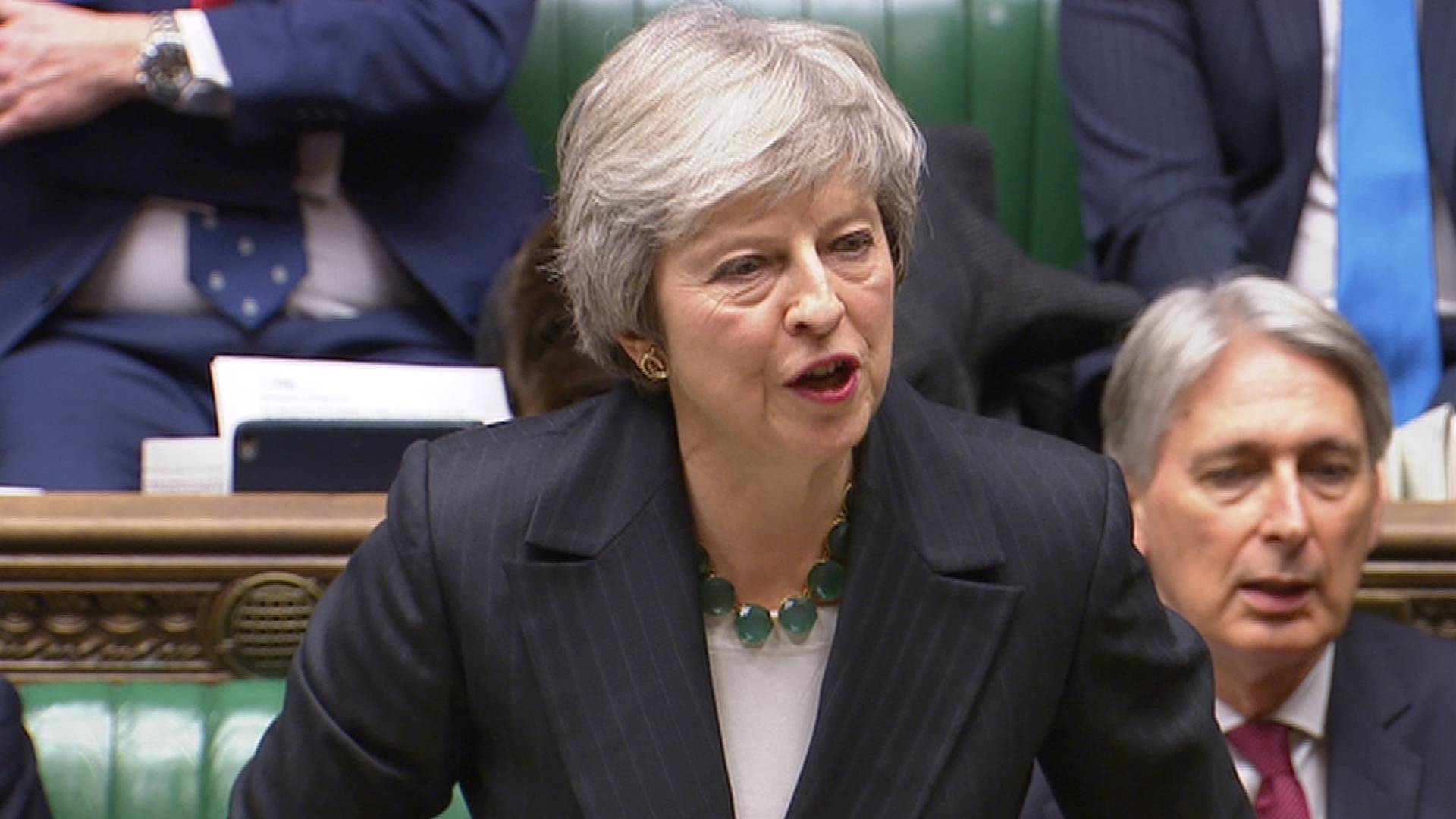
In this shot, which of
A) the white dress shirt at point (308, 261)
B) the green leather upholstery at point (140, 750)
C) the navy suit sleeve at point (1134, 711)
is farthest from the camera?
the white dress shirt at point (308, 261)

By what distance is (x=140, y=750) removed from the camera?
201 centimetres

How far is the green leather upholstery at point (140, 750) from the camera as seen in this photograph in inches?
78.5

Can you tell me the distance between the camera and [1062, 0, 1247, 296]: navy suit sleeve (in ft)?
8.10

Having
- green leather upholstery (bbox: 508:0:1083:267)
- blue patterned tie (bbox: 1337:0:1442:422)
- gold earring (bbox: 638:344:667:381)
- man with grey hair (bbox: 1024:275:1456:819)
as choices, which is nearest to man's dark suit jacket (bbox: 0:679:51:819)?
gold earring (bbox: 638:344:667:381)

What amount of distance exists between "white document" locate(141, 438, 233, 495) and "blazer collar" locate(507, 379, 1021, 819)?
83 centimetres

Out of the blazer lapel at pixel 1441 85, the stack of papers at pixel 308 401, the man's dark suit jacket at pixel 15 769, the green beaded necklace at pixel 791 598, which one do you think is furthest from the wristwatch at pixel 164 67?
the blazer lapel at pixel 1441 85

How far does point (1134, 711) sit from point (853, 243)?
32cm

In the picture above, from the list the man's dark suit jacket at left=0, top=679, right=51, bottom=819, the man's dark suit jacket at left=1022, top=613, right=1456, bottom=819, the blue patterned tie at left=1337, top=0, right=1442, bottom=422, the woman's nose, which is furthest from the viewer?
A: the blue patterned tie at left=1337, top=0, right=1442, bottom=422

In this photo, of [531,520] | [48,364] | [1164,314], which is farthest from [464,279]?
[531,520]

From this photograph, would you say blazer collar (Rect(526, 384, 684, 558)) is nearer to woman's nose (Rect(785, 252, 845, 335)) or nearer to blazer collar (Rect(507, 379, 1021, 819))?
blazer collar (Rect(507, 379, 1021, 819))

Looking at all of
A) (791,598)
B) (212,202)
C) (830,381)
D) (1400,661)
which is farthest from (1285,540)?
(212,202)

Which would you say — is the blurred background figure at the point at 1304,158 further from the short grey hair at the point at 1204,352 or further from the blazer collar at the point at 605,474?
the blazer collar at the point at 605,474

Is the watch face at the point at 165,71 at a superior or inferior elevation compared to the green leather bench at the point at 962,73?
superior

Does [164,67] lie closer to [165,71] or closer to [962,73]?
[165,71]
